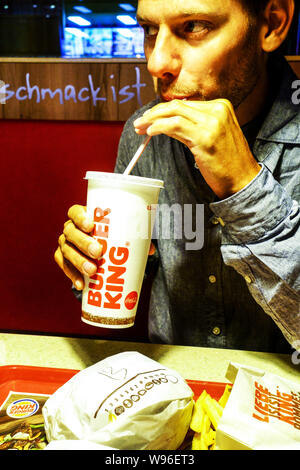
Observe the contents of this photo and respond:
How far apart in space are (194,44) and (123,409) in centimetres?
Answer: 79

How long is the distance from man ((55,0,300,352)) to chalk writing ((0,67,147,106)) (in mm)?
338

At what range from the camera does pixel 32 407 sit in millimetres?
771

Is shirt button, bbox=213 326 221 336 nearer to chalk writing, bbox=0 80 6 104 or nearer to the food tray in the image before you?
the food tray

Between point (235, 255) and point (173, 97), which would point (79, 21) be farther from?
point (235, 255)

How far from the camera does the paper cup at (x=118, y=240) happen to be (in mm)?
775

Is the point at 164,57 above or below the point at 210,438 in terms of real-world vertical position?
above

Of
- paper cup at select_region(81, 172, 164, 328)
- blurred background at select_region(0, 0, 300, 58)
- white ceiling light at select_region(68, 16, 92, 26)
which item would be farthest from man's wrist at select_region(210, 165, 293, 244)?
white ceiling light at select_region(68, 16, 92, 26)

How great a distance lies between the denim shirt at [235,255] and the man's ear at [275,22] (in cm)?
12

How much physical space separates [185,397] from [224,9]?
2.75ft

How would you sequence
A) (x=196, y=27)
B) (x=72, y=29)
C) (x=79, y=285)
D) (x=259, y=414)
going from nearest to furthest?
(x=259, y=414), (x=79, y=285), (x=196, y=27), (x=72, y=29)

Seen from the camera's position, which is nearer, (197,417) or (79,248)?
(197,417)

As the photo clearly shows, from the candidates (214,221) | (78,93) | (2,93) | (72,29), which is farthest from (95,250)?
(72,29)

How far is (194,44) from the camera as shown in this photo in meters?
0.99
